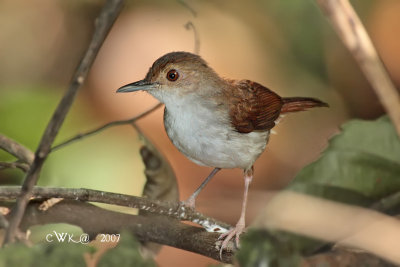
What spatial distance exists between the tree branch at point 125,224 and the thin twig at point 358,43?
121cm

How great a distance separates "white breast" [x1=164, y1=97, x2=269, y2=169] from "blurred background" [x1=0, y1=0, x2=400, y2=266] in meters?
1.42

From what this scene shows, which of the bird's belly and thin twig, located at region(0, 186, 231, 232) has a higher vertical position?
the bird's belly

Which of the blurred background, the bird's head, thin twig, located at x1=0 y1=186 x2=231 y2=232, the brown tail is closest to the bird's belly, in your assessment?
the bird's head

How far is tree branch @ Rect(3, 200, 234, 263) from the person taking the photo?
7.70 ft

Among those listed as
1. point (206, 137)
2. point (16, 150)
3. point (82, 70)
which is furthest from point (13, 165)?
point (82, 70)

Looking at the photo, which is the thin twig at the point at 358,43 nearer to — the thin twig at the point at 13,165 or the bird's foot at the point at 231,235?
the bird's foot at the point at 231,235

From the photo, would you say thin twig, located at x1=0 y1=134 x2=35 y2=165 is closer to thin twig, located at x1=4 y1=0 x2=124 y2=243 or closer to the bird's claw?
the bird's claw

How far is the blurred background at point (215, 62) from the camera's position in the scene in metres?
5.17

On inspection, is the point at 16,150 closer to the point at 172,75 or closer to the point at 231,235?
the point at 172,75

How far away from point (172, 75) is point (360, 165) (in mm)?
1376

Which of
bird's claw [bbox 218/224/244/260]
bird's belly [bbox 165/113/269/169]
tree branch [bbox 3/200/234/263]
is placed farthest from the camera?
bird's belly [bbox 165/113/269/169]

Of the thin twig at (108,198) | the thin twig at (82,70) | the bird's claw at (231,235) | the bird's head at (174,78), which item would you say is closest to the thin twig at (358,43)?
the thin twig at (82,70)

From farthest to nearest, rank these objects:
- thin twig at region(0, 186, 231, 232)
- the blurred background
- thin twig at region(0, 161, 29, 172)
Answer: the blurred background < thin twig at region(0, 161, 29, 172) < thin twig at region(0, 186, 231, 232)

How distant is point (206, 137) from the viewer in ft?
10.1
